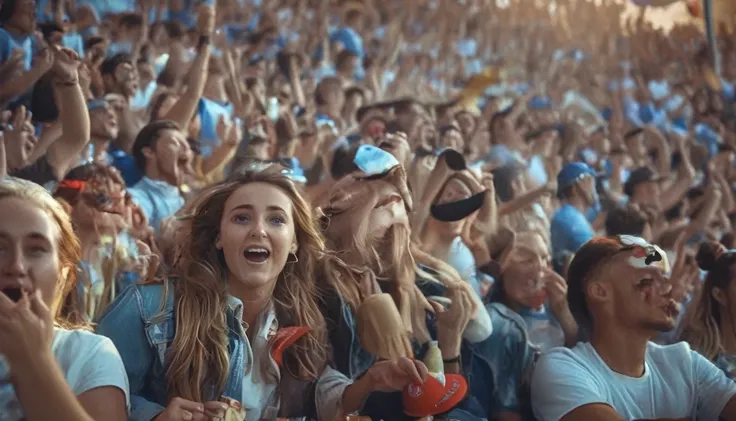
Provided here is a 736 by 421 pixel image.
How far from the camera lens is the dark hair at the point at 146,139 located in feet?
14.1

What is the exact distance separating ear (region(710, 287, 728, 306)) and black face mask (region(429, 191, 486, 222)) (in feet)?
3.03

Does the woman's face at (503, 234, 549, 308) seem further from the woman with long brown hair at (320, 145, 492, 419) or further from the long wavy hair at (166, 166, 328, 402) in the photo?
the long wavy hair at (166, 166, 328, 402)

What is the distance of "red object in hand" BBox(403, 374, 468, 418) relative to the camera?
278cm

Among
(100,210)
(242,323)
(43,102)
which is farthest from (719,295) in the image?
(43,102)

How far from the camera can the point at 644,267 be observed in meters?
3.21

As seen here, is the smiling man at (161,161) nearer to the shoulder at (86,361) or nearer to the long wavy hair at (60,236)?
the long wavy hair at (60,236)

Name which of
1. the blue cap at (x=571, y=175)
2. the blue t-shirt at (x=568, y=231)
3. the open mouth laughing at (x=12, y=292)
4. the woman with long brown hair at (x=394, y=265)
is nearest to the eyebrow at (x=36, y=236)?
the open mouth laughing at (x=12, y=292)

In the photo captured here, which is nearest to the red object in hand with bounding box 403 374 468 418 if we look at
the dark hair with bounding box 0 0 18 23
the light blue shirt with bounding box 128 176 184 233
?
the light blue shirt with bounding box 128 176 184 233

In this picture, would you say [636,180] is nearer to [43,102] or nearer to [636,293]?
[636,293]

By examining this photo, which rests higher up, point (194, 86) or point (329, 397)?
point (194, 86)

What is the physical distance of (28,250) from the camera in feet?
7.20

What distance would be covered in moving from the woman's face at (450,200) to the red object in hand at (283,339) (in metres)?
1.29

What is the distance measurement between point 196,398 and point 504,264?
162cm

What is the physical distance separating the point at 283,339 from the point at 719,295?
69.4 inches
